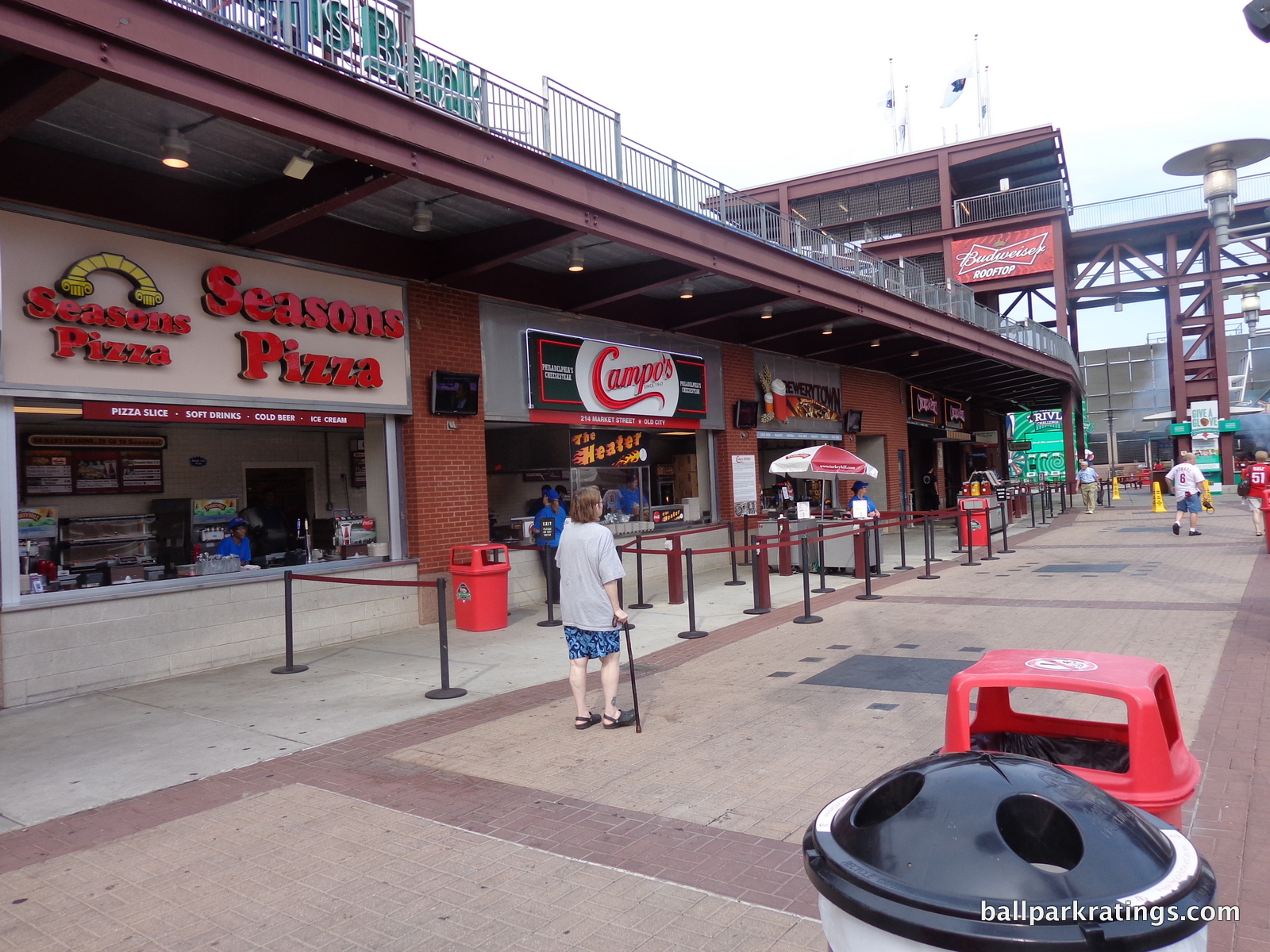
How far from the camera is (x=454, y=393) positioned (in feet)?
37.4

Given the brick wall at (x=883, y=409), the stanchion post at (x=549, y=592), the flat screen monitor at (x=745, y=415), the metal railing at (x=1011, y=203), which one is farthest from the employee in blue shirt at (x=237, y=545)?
the metal railing at (x=1011, y=203)

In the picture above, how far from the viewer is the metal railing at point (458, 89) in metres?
7.34

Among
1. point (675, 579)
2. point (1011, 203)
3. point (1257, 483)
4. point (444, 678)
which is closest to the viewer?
point (444, 678)

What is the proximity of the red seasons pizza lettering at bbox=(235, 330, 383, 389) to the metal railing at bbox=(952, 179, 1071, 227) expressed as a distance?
3420 cm

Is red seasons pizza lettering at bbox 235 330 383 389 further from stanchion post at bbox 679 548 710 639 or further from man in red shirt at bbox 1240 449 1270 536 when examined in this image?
man in red shirt at bbox 1240 449 1270 536

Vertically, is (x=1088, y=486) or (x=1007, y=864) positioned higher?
(x=1088, y=486)

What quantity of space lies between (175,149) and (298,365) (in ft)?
8.72

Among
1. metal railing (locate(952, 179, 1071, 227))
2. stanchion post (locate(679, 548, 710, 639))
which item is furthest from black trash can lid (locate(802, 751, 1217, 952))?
metal railing (locate(952, 179, 1071, 227))

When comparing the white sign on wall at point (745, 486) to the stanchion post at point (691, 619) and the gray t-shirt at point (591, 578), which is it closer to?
the stanchion post at point (691, 619)

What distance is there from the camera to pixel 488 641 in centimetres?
999

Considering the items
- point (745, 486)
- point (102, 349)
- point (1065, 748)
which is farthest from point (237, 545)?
point (745, 486)

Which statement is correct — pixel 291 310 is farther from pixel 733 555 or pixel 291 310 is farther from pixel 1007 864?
pixel 1007 864

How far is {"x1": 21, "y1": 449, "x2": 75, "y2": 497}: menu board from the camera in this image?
1070 centimetres

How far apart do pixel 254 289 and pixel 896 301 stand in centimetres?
1373
